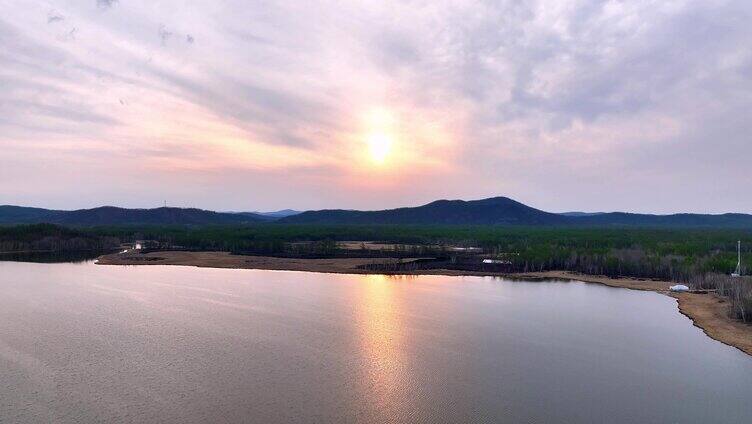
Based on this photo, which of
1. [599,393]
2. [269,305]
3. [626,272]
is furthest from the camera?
[626,272]

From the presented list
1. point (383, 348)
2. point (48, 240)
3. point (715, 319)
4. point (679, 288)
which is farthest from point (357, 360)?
point (48, 240)

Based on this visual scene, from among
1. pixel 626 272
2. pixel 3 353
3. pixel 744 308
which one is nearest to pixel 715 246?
pixel 626 272

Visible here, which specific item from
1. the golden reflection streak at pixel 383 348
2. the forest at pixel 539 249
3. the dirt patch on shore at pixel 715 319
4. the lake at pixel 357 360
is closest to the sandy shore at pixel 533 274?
the dirt patch on shore at pixel 715 319

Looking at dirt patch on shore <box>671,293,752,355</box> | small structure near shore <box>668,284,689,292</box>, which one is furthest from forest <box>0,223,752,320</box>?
small structure near shore <box>668,284,689,292</box>

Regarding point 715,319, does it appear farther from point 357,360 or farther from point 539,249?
point 539,249

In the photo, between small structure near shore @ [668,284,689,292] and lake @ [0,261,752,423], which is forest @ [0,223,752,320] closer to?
small structure near shore @ [668,284,689,292]

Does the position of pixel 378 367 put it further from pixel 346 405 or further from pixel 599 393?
pixel 599 393

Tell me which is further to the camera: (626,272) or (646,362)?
(626,272)
